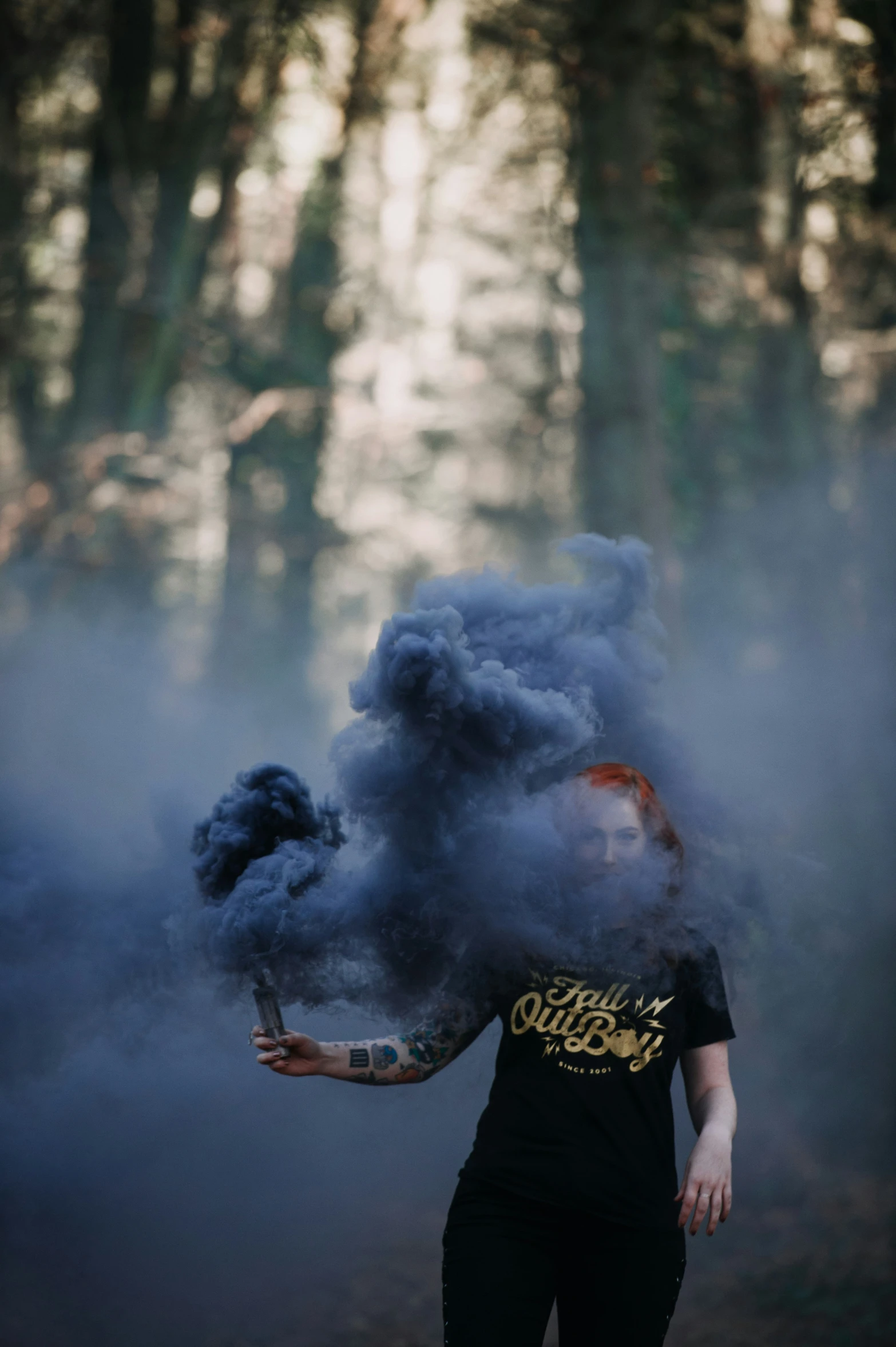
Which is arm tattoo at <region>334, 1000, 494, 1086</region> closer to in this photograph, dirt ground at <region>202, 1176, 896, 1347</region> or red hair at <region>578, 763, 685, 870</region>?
red hair at <region>578, 763, 685, 870</region>

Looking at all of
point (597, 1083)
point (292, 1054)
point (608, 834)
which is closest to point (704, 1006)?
point (597, 1083)

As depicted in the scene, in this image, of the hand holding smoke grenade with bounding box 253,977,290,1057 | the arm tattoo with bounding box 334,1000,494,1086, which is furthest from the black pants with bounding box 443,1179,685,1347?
the hand holding smoke grenade with bounding box 253,977,290,1057

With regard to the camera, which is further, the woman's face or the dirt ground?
the dirt ground

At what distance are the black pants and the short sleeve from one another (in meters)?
0.40

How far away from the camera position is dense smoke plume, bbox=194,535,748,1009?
2.12 meters

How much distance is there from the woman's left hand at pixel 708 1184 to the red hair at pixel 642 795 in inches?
23.0

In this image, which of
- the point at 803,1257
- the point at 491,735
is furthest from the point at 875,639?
the point at 491,735

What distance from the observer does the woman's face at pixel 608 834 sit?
7.44 feet

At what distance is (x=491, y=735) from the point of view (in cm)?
216

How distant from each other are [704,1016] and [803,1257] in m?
3.86

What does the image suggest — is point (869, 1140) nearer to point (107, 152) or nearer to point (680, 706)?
point (680, 706)

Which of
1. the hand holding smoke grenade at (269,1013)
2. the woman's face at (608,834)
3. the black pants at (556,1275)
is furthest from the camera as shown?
the woman's face at (608,834)

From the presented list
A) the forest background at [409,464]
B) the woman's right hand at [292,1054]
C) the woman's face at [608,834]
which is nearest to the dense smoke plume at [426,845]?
the woman's face at [608,834]

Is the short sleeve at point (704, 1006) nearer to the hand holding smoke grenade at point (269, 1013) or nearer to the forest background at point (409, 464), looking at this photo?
the forest background at point (409, 464)
